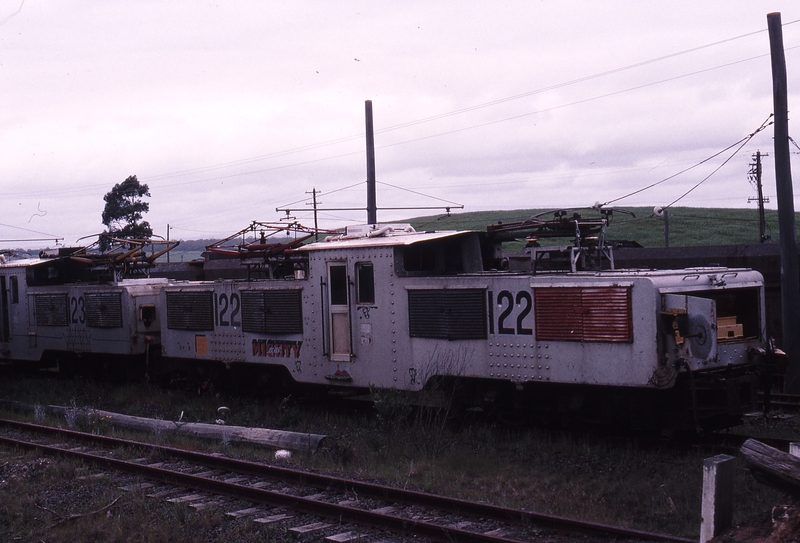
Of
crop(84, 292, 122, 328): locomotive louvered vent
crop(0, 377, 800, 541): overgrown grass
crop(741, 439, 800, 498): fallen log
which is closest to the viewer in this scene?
crop(741, 439, 800, 498): fallen log

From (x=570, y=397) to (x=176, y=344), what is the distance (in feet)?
28.2

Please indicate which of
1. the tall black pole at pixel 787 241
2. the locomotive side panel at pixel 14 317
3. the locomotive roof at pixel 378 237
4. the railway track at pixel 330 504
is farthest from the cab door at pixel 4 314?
the tall black pole at pixel 787 241

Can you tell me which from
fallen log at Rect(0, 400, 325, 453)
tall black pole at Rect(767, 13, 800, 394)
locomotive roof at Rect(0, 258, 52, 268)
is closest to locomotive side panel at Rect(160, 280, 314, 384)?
fallen log at Rect(0, 400, 325, 453)

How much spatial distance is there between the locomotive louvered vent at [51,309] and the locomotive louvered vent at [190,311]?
172 inches

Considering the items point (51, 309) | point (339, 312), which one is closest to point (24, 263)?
point (51, 309)

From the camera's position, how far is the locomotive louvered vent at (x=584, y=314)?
9.51 m

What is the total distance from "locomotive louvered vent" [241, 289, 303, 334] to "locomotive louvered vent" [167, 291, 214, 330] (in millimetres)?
1096

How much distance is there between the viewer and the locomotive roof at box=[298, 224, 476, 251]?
1196cm

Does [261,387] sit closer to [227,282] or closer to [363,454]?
[227,282]

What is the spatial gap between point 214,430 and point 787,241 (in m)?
9.88

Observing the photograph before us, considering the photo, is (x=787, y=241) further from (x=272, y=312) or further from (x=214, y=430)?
(x=214, y=430)

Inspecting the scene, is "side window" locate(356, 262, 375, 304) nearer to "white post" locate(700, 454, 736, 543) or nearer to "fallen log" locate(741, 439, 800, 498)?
"white post" locate(700, 454, 736, 543)

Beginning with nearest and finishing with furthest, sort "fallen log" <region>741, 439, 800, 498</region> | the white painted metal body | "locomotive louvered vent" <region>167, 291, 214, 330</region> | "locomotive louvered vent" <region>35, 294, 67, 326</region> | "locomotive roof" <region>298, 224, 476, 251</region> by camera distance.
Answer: "fallen log" <region>741, 439, 800, 498</region>, the white painted metal body, "locomotive roof" <region>298, 224, 476, 251</region>, "locomotive louvered vent" <region>167, 291, 214, 330</region>, "locomotive louvered vent" <region>35, 294, 67, 326</region>

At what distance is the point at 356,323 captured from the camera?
1232 centimetres
